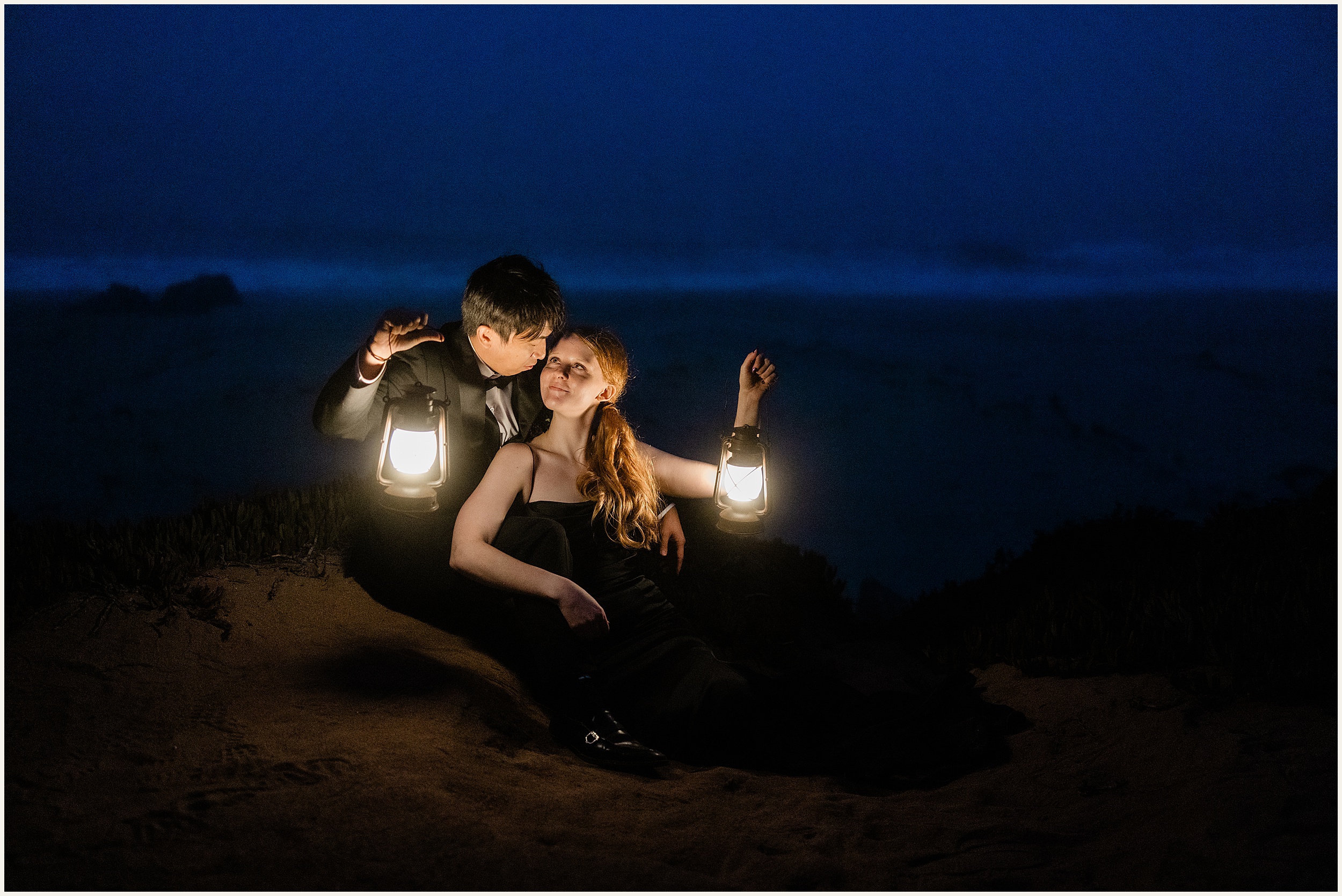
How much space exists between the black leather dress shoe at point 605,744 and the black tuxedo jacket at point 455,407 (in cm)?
130

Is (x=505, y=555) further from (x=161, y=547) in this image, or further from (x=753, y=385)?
(x=161, y=547)

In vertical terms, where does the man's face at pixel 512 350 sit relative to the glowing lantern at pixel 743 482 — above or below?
above

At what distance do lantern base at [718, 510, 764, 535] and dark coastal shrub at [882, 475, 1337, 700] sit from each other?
6.80 feet

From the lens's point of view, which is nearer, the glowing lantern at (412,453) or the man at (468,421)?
the glowing lantern at (412,453)

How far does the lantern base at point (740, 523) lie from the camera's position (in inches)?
166

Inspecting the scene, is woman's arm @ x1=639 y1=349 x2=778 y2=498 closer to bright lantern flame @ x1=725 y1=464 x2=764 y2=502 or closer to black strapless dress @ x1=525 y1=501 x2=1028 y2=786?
bright lantern flame @ x1=725 y1=464 x2=764 y2=502

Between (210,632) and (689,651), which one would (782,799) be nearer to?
(689,651)

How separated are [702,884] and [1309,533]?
591 cm

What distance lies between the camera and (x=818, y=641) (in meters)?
6.32

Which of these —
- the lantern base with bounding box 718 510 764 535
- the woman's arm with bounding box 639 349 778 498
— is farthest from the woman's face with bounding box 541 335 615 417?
the lantern base with bounding box 718 510 764 535

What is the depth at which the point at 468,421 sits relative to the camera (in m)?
4.87

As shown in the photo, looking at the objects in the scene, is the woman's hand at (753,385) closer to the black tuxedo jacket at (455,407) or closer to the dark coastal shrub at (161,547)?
the black tuxedo jacket at (455,407)

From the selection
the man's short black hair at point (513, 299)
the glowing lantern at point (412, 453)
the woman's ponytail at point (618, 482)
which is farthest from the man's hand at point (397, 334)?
the woman's ponytail at point (618, 482)

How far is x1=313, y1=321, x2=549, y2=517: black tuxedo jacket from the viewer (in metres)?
4.60
